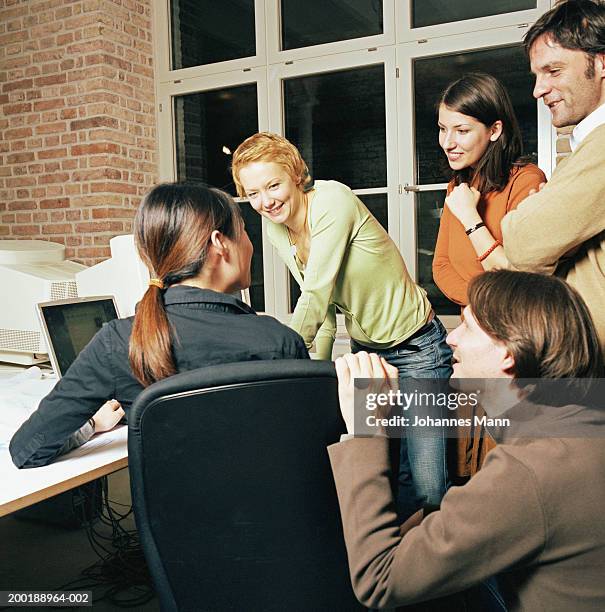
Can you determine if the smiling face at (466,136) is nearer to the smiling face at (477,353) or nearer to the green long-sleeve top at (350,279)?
the green long-sleeve top at (350,279)

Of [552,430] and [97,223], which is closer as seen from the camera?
[552,430]

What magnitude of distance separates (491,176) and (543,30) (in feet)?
1.41

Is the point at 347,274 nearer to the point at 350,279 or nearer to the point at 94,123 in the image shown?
the point at 350,279

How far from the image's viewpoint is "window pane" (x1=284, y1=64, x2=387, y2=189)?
11.4ft

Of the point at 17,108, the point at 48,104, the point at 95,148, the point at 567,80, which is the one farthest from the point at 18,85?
the point at 567,80

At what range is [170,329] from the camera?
47.0 inches

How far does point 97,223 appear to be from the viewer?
12.4ft

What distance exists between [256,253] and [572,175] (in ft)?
9.21

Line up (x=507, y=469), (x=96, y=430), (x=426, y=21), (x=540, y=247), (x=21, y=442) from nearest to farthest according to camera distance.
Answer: (x=507, y=469)
(x=540, y=247)
(x=21, y=442)
(x=96, y=430)
(x=426, y=21)

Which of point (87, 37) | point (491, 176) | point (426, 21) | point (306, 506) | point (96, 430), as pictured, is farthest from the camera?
Result: point (87, 37)

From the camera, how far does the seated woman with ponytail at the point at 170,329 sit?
1202 mm

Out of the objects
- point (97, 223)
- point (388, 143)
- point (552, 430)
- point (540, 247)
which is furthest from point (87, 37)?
point (552, 430)

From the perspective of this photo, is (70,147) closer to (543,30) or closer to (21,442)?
(21,442)

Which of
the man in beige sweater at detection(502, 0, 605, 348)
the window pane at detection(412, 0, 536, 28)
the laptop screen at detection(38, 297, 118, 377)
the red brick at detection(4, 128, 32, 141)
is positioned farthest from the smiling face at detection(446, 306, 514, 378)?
the red brick at detection(4, 128, 32, 141)
